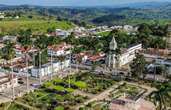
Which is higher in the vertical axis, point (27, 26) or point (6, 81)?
point (27, 26)

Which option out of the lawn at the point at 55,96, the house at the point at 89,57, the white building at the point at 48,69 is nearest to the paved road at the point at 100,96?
the lawn at the point at 55,96

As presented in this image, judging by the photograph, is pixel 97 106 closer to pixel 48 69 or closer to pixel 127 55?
pixel 48 69

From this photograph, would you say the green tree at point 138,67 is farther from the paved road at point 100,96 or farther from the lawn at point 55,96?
the lawn at point 55,96

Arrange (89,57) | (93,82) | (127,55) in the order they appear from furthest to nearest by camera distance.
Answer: (127,55) → (89,57) → (93,82)

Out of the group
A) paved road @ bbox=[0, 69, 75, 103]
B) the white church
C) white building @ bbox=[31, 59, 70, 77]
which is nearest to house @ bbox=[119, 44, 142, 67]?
the white church

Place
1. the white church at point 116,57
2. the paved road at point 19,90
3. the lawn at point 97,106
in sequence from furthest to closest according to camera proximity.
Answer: the white church at point 116,57, the paved road at point 19,90, the lawn at point 97,106

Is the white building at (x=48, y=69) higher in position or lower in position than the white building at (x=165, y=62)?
lower

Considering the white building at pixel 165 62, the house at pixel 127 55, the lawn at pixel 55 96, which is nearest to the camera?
the lawn at pixel 55 96

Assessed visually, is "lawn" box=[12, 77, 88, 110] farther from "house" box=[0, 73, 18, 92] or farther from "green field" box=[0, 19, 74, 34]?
"green field" box=[0, 19, 74, 34]

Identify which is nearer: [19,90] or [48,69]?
[19,90]

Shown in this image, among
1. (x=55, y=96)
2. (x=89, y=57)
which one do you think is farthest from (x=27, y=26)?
(x=55, y=96)
